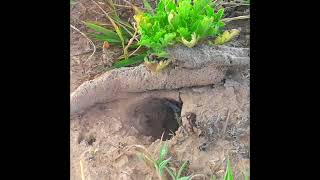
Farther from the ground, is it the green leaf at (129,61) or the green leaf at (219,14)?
the green leaf at (219,14)

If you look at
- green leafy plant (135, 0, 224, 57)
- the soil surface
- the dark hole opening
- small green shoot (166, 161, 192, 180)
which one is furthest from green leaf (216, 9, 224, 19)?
small green shoot (166, 161, 192, 180)

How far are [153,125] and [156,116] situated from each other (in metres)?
0.04

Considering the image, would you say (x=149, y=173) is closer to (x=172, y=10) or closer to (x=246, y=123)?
(x=246, y=123)

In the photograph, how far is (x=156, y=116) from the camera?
99.9 inches

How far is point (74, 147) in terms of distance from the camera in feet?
8.24

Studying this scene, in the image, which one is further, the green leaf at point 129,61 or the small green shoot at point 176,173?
the green leaf at point 129,61

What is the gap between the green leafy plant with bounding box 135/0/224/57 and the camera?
241cm

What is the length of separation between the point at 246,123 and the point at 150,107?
37 centimetres

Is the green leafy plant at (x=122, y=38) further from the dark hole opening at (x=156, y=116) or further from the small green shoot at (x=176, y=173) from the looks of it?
the small green shoot at (x=176, y=173)

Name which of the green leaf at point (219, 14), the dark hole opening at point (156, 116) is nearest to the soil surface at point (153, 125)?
the dark hole opening at point (156, 116)

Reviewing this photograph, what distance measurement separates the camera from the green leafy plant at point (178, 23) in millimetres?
2412

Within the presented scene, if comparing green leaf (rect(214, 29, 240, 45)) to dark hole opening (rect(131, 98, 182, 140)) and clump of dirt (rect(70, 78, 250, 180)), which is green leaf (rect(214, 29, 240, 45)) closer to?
clump of dirt (rect(70, 78, 250, 180))

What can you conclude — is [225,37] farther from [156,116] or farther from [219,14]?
[156,116]

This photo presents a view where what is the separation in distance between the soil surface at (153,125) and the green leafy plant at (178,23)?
159 millimetres
